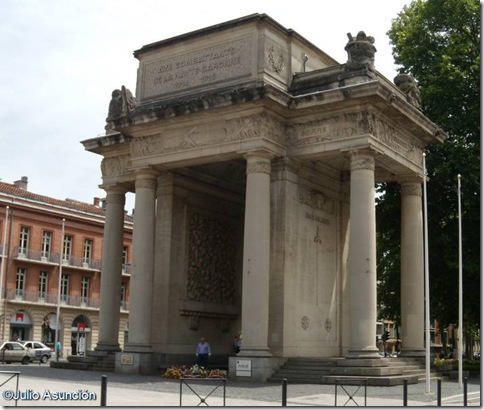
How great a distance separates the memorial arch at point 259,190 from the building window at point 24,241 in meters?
32.4

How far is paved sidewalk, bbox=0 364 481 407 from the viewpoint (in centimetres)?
1792

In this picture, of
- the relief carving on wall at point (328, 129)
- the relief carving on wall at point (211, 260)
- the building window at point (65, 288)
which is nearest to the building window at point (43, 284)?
the building window at point (65, 288)

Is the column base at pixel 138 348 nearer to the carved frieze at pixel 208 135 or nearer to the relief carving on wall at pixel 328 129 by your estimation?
the carved frieze at pixel 208 135

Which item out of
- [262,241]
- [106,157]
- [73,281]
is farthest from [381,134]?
[73,281]

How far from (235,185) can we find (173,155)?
6.30 metres

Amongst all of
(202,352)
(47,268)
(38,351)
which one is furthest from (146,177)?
(47,268)

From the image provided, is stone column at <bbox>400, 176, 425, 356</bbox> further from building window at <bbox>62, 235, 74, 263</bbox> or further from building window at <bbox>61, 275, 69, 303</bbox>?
building window at <bbox>62, 235, 74, 263</bbox>

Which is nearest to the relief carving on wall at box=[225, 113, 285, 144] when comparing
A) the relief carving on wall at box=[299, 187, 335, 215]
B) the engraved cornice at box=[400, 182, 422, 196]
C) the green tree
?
the relief carving on wall at box=[299, 187, 335, 215]

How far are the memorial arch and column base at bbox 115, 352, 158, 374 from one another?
0.06m

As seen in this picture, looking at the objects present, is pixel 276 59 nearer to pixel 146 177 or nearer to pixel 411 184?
pixel 146 177

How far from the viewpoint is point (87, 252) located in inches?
2820

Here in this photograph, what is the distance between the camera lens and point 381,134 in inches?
1109

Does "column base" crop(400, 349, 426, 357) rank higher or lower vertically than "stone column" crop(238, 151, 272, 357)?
lower

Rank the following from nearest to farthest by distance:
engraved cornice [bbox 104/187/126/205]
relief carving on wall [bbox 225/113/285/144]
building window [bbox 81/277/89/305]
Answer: relief carving on wall [bbox 225/113/285/144] → engraved cornice [bbox 104/187/126/205] → building window [bbox 81/277/89/305]
